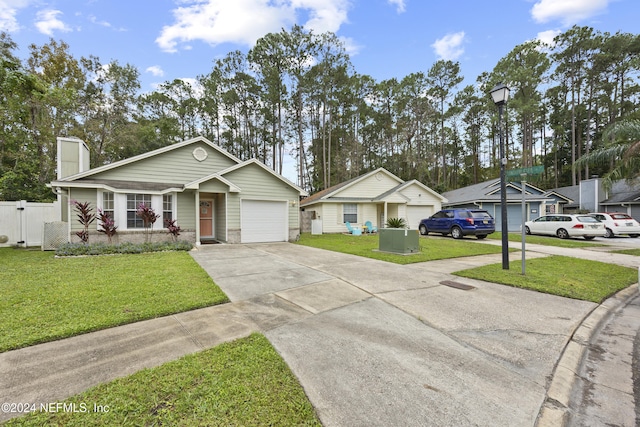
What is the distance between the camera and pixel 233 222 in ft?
39.8

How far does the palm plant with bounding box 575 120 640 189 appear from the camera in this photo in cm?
1038

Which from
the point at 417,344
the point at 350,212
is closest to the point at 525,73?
the point at 350,212

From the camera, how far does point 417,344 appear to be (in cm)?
302

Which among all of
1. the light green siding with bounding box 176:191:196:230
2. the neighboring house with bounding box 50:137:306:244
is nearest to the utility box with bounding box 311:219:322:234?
the neighboring house with bounding box 50:137:306:244

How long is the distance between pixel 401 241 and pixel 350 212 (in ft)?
34.6

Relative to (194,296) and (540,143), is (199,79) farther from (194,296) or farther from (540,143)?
(540,143)

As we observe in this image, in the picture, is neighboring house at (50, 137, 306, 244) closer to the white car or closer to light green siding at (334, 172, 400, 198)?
light green siding at (334, 172, 400, 198)

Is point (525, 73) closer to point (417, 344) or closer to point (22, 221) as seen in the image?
point (417, 344)

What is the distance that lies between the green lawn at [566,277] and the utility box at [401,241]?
2503 mm

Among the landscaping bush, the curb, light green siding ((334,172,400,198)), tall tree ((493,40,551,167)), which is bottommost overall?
the curb

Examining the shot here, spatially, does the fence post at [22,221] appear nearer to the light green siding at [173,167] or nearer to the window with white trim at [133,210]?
the light green siding at [173,167]

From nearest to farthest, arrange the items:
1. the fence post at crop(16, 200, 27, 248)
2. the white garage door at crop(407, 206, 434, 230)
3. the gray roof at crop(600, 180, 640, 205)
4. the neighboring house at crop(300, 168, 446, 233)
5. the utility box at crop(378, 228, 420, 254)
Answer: the utility box at crop(378, 228, 420, 254) < the fence post at crop(16, 200, 27, 248) < the neighboring house at crop(300, 168, 446, 233) < the gray roof at crop(600, 180, 640, 205) < the white garage door at crop(407, 206, 434, 230)

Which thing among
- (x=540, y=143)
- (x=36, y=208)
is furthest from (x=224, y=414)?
(x=540, y=143)

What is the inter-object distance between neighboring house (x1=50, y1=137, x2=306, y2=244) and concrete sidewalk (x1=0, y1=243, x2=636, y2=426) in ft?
24.6
